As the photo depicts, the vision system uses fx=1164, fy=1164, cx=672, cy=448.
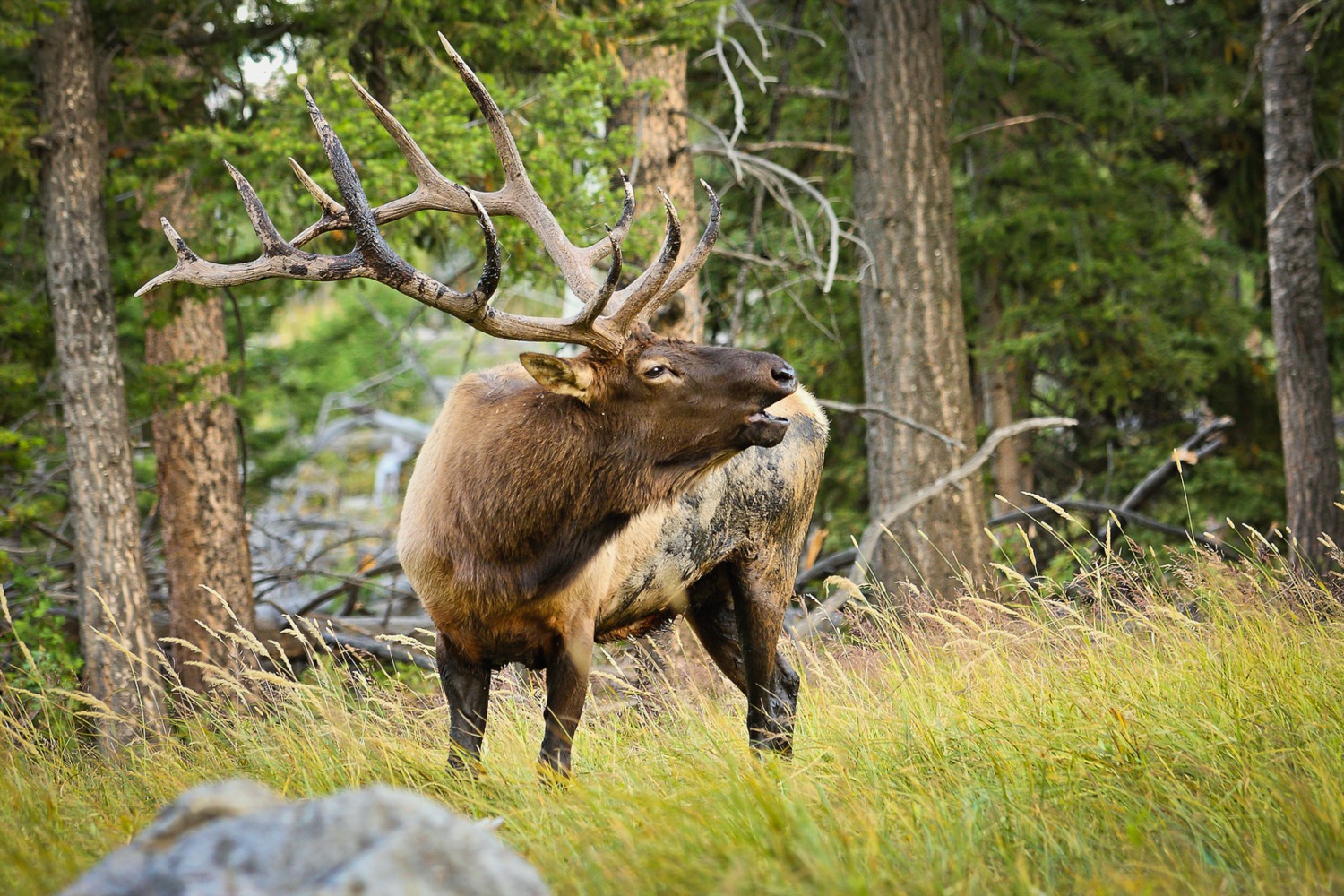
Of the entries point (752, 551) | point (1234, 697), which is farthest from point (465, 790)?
point (1234, 697)

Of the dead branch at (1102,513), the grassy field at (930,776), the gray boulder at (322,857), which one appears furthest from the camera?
the dead branch at (1102,513)

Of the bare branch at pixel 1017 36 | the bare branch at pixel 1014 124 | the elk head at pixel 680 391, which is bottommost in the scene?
the elk head at pixel 680 391

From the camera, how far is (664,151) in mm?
7777

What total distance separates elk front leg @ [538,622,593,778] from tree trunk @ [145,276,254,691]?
4383 mm

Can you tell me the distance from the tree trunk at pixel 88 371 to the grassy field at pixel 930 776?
1.77 metres

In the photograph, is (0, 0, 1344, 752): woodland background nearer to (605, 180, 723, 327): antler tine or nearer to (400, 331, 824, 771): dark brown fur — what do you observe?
(605, 180, 723, 327): antler tine

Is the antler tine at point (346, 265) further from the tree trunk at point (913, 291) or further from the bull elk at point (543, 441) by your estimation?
the tree trunk at point (913, 291)

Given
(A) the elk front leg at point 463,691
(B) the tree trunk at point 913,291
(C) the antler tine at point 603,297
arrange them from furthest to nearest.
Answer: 1. (B) the tree trunk at point 913,291
2. (A) the elk front leg at point 463,691
3. (C) the antler tine at point 603,297

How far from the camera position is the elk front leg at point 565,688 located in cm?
429

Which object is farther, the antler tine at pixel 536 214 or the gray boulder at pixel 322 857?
the antler tine at pixel 536 214

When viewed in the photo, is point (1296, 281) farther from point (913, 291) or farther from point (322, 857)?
point (322, 857)

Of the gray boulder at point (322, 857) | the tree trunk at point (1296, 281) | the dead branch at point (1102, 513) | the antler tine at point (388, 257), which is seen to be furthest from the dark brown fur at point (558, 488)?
the tree trunk at point (1296, 281)

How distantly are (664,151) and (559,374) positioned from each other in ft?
12.6

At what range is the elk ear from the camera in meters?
4.30
